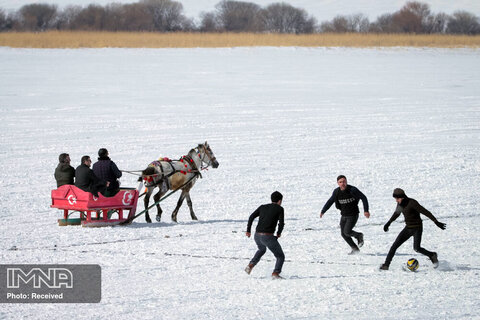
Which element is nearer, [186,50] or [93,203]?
[93,203]

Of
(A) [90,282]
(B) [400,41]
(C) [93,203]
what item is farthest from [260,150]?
(B) [400,41]

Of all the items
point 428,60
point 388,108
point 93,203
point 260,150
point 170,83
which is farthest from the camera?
point 428,60

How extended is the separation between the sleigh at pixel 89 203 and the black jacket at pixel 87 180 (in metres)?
0.09

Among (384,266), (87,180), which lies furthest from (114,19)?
(384,266)

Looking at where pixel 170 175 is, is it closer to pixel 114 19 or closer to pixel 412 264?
pixel 412 264

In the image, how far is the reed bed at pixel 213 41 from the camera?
51.6m

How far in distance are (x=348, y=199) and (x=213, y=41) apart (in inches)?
1691

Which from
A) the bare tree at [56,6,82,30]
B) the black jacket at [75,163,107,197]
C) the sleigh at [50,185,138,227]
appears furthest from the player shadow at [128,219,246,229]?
the bare tree at [56,6,82,30]

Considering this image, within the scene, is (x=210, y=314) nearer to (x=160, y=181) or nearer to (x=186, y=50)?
(x=160, y=181)

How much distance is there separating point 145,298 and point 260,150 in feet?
45.1

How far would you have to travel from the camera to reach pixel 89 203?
45.5 ft

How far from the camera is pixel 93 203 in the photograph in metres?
13.9

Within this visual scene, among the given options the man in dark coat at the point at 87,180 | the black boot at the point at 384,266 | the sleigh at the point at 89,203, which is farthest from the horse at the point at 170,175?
the black boot at the point at 384,266

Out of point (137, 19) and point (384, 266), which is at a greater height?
point (137, 19)
